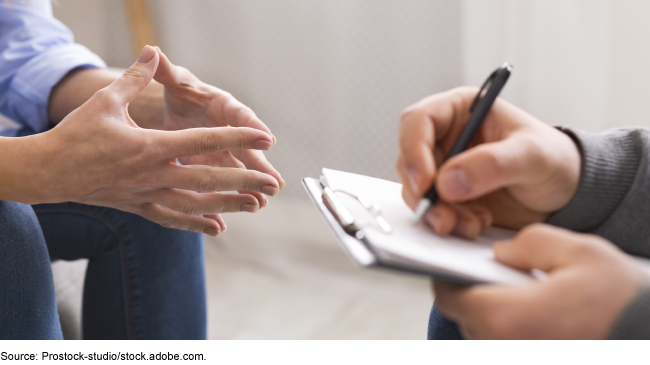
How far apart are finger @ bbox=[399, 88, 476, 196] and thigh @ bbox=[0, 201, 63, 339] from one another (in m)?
0.38

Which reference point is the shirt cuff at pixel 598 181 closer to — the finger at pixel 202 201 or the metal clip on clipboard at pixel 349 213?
the metal clip on clipboard at pixel 349 213

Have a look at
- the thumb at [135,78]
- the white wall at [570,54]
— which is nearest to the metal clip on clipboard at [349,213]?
the thumb at [135,78]

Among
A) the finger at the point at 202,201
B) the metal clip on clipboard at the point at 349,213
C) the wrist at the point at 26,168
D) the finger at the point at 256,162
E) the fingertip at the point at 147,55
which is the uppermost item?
the fingertip at the point at 147,55

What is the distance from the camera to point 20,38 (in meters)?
0.76

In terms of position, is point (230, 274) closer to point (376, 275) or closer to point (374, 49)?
point (376, 275)

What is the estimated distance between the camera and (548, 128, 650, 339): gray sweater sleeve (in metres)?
0.37

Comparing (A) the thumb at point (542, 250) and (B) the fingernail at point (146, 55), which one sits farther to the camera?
(B) the fingernail at point (146, 55)

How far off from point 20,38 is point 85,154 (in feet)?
1.49

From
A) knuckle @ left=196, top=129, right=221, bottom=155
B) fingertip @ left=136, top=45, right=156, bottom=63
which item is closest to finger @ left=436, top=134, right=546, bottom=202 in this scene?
knuckle @ left=196, top=129, right=221, bottom=155

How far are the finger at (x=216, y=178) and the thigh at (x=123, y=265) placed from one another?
0.70 feet

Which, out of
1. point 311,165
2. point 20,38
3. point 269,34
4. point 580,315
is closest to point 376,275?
point 311,165

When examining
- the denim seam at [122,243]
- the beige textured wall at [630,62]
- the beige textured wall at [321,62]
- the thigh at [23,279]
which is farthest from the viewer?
the beige textured wall at [321,62]

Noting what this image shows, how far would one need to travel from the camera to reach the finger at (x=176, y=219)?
52 cm

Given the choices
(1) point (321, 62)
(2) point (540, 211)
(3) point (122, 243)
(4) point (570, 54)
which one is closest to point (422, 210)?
(2) point (540, 211)
